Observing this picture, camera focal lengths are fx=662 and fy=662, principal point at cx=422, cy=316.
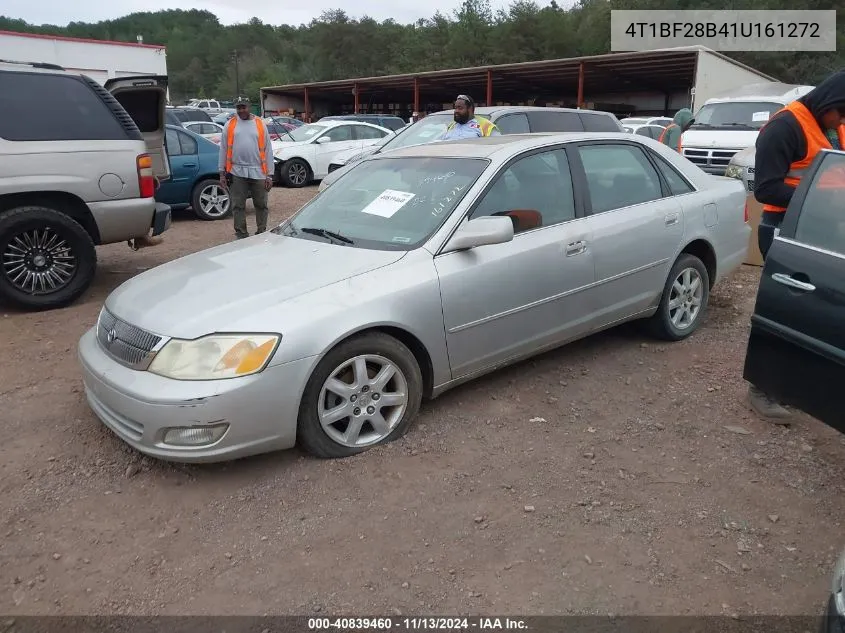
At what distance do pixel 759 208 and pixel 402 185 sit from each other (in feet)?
14.8

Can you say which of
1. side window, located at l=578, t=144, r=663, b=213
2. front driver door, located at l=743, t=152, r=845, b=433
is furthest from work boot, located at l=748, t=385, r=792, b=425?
side window, located at l=578, t=144, r=663, b=213

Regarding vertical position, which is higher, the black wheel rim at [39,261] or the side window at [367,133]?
the side window at [367,133]

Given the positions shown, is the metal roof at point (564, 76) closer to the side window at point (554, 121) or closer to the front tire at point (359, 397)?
the side window at point (554, 121)

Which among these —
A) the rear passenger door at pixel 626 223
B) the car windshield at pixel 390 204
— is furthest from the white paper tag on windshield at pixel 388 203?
the rear passenger door at pixel 626 223

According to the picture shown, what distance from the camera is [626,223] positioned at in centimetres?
423

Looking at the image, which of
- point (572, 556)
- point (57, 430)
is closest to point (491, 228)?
point (572, 556)

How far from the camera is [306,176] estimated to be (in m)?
14.9

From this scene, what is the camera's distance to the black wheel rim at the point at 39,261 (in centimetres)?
539

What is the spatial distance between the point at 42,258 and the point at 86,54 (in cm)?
2921

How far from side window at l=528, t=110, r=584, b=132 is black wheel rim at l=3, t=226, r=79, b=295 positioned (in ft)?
19.0

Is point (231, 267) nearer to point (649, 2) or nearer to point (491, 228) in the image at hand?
point (491, 228)

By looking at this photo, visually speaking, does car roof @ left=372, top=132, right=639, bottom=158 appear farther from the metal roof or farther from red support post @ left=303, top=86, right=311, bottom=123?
red support post @ left=303, top=86, right=311, bottom=123

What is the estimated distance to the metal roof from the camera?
2402cm

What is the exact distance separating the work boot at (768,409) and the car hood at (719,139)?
9.50 m
